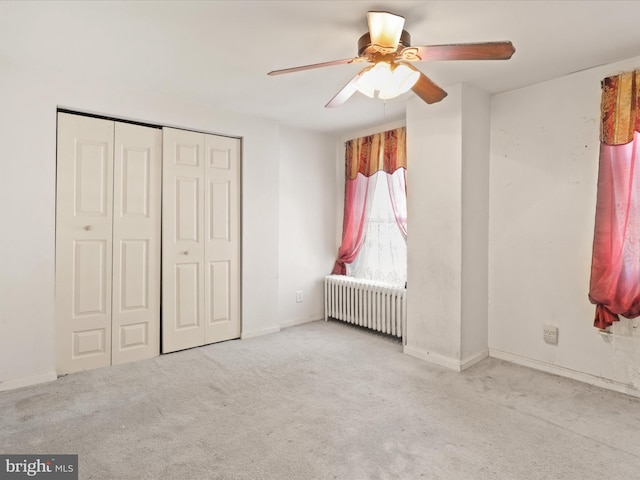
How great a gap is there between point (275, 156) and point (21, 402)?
298 centimetres

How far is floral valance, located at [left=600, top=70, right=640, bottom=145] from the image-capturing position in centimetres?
246

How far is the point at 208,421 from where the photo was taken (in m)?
2.21

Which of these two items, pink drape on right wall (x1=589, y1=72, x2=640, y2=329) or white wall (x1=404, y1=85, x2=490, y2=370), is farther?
white wall (x1=404, y1=85, x2=490, y2=370)

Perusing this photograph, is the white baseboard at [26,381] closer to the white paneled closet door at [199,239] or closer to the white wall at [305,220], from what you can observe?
the white paneled closet door at [199,239]

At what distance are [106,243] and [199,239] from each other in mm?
792

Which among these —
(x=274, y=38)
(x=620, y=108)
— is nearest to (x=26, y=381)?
(x=274, y=38)

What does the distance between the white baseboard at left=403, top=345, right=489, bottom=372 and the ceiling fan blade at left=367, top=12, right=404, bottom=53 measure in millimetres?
2417

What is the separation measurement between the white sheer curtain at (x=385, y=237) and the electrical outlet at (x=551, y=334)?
1389mm

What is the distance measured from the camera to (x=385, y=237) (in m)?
4.17

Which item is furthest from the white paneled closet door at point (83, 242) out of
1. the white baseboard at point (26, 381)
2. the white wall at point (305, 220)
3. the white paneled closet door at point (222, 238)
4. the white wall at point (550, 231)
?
the white wall at point (550, 231)

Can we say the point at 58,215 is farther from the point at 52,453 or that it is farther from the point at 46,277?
the point at 52,453

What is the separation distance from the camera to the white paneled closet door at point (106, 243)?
287 cm

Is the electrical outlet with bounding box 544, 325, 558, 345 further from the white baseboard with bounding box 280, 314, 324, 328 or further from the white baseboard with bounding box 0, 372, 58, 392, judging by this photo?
the white baseboard with bounding box 0, 372, 58, 392
